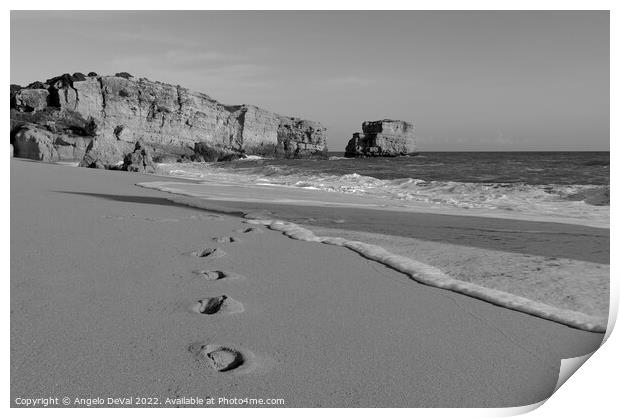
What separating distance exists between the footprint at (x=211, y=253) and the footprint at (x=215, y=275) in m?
0.48

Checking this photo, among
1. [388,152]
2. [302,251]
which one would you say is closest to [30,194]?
[302,251]

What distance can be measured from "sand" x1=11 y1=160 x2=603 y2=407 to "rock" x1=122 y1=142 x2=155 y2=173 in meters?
18.4

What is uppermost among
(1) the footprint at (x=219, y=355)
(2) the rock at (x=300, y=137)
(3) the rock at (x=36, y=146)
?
(2) the rock at (x=300, y=137)

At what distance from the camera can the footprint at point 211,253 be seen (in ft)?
11.8

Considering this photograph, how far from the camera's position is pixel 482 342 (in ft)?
6.92

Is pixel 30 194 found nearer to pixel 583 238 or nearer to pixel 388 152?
pixel 583 238

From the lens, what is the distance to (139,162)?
21.3 meters

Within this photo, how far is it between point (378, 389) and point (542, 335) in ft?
3.42

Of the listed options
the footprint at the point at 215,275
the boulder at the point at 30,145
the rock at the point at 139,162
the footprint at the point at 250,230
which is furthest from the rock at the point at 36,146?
the footprint at the point at 215,275

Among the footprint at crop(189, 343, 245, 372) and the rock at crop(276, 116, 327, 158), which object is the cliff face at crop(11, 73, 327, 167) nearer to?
the rock at crop(276, 116, 327, 158)

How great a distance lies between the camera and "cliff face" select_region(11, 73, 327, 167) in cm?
2992

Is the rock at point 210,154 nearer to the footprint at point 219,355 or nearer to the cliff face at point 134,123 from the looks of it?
the cliff face at point 134,123

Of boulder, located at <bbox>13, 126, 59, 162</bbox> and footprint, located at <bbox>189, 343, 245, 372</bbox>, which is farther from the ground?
boulder, located at <bbox>13, 126, 59, 162</bbox>

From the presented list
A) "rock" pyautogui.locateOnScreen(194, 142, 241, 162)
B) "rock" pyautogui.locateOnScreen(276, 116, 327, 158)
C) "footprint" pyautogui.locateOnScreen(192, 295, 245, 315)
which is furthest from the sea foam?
"rock" pyautogui.locateOnScreen(276, 116, 327, 158)
